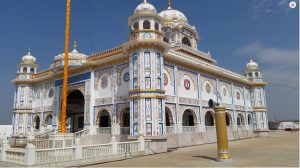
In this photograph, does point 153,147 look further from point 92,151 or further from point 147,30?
point 147,30

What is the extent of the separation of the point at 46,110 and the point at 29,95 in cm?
324

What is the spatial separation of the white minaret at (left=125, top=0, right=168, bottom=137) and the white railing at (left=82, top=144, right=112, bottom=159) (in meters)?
3.31

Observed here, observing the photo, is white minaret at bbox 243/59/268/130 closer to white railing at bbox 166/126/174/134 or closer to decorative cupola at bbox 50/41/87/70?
white railing at bbox 166/126/174/134

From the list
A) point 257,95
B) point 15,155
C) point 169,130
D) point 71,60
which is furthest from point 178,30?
point 15,155

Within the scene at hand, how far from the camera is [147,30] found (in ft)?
55.0

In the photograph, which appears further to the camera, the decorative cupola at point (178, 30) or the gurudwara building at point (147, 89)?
the decorative cupola at point (178, 30)

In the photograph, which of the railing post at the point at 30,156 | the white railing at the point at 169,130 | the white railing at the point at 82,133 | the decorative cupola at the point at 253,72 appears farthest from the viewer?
the decorative cupola at the point at 253,72

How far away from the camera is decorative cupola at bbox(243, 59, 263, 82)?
31.2 meters

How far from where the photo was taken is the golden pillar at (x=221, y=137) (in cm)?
1078

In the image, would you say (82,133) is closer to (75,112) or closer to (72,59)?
(72,59)

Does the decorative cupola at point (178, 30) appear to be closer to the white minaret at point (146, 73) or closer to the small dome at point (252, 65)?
the small dome at point (252, 65)

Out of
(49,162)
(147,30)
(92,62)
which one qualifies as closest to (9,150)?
(49,162)

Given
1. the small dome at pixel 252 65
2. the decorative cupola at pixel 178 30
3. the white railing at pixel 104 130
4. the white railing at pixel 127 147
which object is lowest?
the white railing at pixel 127 147

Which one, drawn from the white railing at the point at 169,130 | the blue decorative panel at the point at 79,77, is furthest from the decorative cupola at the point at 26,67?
the white railing at the point at 169,130
